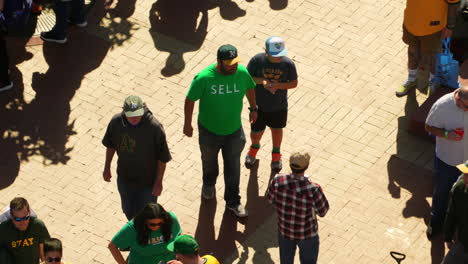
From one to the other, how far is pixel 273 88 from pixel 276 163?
4.14 ft

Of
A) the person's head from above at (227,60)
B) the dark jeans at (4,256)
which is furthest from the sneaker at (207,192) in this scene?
the dark jeans at (4,256)

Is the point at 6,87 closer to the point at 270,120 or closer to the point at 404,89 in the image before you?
the point at 270,120

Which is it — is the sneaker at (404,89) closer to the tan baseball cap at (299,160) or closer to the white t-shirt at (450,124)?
the white t-shirt at (450,124)

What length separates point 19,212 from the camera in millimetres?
11141

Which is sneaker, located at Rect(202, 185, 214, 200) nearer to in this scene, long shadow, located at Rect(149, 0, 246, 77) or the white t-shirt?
long shadow, located at Rect(149, 0, 246, 77)

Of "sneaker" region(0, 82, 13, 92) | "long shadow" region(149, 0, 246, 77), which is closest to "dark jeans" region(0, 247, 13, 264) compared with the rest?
"sneaker" region(0, 82, 13, 92)

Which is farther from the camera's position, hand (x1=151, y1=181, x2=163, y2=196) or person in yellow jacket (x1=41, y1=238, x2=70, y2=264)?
Result: hand (x1=151, y1=181, x2=163, y2=196)

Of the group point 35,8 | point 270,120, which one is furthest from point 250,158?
point 35,8

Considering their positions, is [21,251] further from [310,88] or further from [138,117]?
[310,88]

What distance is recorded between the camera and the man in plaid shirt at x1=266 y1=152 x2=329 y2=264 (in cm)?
1136

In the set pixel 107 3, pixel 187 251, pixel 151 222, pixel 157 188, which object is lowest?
pixel 107 3

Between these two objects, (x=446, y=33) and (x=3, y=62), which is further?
(x=3, y=62)

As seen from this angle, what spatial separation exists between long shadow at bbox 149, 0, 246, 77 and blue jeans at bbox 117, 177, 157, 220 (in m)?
3.54

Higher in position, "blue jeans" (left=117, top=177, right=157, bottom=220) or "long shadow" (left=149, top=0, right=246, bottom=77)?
"blue jeans" (left=117, top=177, right=157, bottom=220)
